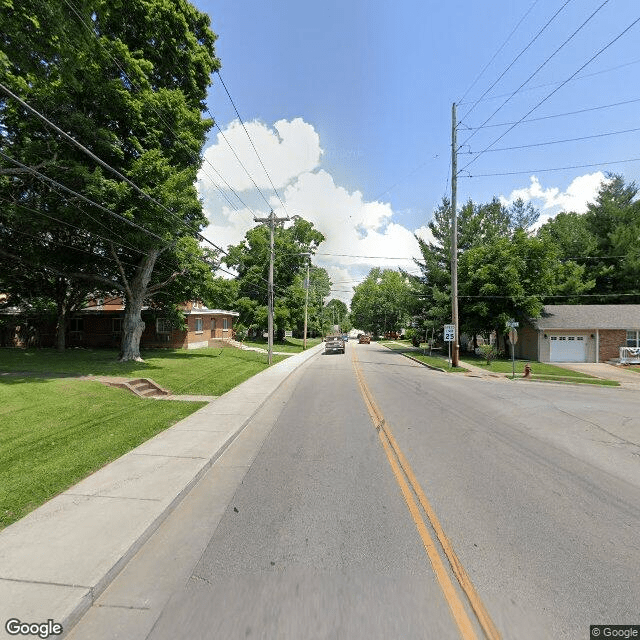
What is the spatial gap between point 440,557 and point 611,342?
33.2 meters

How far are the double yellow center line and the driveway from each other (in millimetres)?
18401

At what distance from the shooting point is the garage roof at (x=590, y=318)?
29328mm

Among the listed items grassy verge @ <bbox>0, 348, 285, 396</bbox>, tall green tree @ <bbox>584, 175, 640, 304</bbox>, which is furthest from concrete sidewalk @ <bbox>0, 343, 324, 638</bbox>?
tall green tree @ <bbox>584, 175, 640, 304</bbox>

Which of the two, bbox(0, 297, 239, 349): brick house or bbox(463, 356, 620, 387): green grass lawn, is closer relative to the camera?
bbox(463, 356, 620, 387): green grass lawn

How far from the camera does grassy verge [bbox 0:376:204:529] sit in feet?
16.8

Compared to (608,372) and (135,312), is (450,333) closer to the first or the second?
(608,372)

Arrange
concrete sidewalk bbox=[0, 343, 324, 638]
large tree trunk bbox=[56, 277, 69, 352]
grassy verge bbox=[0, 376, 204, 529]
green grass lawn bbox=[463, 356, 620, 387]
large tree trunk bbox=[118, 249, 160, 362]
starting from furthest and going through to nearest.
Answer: large tree trunk bbox=[56, 277, 69, 352] → large tree trunk bbox=[118, 249, 160, 362] → green grass lawn bbox=[463, 356, 620, 387] → grassy verge bbox=[0, 376, 204, 529] → concrete sidewalk bbox=[0, 343, 324, 638]

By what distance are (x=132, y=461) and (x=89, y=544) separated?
2.59m

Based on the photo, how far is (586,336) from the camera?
97.9 feet

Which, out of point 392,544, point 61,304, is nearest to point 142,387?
point 392,544

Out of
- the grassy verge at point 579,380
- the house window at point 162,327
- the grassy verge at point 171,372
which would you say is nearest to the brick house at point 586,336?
the grassy verge at point 579,380

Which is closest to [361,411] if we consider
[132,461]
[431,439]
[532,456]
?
[431,439]

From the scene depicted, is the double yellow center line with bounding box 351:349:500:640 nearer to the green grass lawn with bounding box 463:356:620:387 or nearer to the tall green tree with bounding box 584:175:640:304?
→ the green grass lawn with bounding box 463:356:620:387

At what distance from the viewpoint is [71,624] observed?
284 cm
